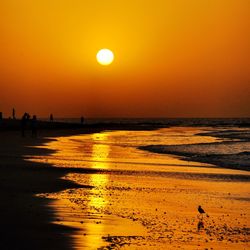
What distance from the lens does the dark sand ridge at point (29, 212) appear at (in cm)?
935

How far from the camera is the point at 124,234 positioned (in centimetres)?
1026

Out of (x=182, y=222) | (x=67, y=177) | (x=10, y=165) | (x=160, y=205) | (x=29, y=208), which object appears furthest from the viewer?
(x=10, y=165)

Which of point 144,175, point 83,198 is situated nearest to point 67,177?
point 144,175

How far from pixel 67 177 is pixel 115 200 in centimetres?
538

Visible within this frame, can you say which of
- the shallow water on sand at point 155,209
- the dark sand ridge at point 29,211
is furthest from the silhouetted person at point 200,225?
the dark sand ridge at point 29,211

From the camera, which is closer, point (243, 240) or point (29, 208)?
point (243, 240)

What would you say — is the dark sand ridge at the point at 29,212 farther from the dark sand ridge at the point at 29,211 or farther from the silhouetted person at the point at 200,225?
the silhouetted person at the point at 200,225

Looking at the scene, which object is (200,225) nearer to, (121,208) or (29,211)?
(121,208)

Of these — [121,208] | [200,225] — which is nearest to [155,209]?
[121,208]

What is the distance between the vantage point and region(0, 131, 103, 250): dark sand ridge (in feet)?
30.7

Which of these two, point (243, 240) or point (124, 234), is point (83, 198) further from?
point (243, 240)

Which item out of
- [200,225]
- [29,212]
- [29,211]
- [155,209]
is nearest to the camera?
[200,225]

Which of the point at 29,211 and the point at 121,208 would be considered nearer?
the point at 29,211

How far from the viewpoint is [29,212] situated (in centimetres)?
1192
